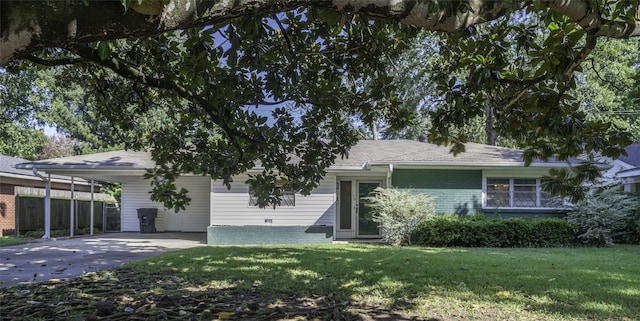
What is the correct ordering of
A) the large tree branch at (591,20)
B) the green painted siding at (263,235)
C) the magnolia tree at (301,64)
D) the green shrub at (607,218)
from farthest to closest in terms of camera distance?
the green painted siding at (263,235), the green shrub at (607,218), the large tree branch at (591,20), the magnolia tree at (301,64)

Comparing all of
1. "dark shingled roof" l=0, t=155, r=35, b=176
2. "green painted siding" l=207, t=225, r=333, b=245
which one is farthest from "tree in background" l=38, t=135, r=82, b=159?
"green painted siding" l=207, t=225, r=333, b=245

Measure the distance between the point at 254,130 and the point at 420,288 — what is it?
9.48 feet

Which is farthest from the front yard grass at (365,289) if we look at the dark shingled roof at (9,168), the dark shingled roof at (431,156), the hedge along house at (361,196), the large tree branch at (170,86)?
the dark shingled roof at (9,168)

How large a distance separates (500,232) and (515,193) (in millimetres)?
2342

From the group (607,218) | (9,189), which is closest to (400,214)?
(607,218)

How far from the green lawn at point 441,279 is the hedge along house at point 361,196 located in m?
3.65

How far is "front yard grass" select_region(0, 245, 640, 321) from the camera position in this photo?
4707 mm

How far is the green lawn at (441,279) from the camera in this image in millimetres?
4934

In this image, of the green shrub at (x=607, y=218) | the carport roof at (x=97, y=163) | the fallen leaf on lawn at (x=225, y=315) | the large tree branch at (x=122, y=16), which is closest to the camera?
the large tree branch at (x=122, y=16)

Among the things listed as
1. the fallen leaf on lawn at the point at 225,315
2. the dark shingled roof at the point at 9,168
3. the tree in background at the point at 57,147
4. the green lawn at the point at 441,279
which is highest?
the tree in background at the point at 57,147

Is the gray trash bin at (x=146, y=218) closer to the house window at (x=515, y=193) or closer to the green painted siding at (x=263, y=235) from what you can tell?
the green painted siding at (x=263, y=235)

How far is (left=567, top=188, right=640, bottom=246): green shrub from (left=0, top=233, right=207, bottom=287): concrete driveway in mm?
10657

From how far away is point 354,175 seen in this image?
49.6ft

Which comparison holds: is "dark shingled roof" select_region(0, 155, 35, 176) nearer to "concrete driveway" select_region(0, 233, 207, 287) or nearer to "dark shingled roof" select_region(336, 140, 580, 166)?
"concrete driveway" select_region(0, 233, 207, 287)
